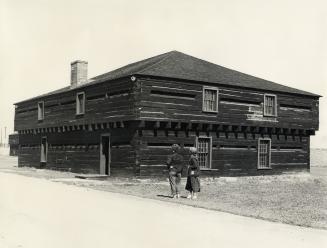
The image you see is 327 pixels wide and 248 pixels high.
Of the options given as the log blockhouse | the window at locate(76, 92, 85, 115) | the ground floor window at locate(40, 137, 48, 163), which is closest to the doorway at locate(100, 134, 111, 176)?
the log blockhouse

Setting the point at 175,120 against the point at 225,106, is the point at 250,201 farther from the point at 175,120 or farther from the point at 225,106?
the point at 225,106

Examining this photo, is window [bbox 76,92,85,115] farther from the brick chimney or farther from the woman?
the woman

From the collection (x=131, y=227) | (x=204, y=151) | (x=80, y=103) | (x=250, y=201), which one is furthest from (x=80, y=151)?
(x=131, y=227)

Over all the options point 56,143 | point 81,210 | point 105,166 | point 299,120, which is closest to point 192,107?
point 105,166

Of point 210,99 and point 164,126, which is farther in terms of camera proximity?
point 210,99

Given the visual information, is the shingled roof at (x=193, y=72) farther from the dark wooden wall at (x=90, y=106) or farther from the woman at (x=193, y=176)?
the woman at (x=193, y=176)

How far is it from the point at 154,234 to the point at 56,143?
24414 millimetres

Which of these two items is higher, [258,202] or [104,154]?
[104,154]

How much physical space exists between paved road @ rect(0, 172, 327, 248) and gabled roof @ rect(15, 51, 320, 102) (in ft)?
37.8

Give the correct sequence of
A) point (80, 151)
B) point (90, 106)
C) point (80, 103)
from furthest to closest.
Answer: point (80, 103)
point (80, 151)
point (90, 106)

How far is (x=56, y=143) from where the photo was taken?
32.8 meters

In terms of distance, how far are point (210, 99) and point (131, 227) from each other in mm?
17119

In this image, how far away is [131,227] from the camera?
10086mm

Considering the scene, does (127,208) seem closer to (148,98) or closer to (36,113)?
(148,98)
